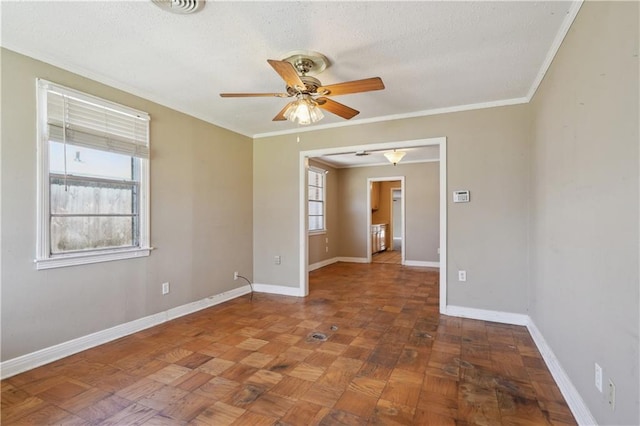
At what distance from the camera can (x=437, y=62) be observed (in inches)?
97.9

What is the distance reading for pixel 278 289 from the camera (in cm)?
456

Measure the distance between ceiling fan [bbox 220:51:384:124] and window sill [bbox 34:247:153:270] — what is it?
5.99ft

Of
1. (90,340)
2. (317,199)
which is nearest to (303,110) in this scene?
(90,340)

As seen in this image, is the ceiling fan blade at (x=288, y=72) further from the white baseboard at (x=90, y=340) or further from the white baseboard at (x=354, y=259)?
the white baseboard at (x=354, y=259)

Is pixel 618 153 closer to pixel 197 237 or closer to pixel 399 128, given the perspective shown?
pixel 399 128

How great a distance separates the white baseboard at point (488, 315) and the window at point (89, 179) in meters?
3.48

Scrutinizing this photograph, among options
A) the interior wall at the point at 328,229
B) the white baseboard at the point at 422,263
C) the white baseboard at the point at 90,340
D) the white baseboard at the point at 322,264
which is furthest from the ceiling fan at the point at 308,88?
the white baseboard at the point at 422,263

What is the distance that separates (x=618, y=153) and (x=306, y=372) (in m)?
2.25

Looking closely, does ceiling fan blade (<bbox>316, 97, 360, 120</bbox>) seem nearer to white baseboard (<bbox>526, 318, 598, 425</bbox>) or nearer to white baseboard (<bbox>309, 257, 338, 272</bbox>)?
white baseboard (<bbox>526, 318, 598, 425</bbox>)

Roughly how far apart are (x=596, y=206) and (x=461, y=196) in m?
1.97

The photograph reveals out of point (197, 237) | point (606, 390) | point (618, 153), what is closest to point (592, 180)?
point (618, 153)

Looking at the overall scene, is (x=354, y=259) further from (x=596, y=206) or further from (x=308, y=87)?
(x=596, y=206)

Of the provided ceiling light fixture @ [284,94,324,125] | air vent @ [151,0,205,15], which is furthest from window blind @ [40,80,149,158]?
ceiling light fixture @ [284,94,324,125]

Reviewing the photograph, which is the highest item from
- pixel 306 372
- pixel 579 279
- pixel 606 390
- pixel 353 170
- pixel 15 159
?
pixel 353 170
